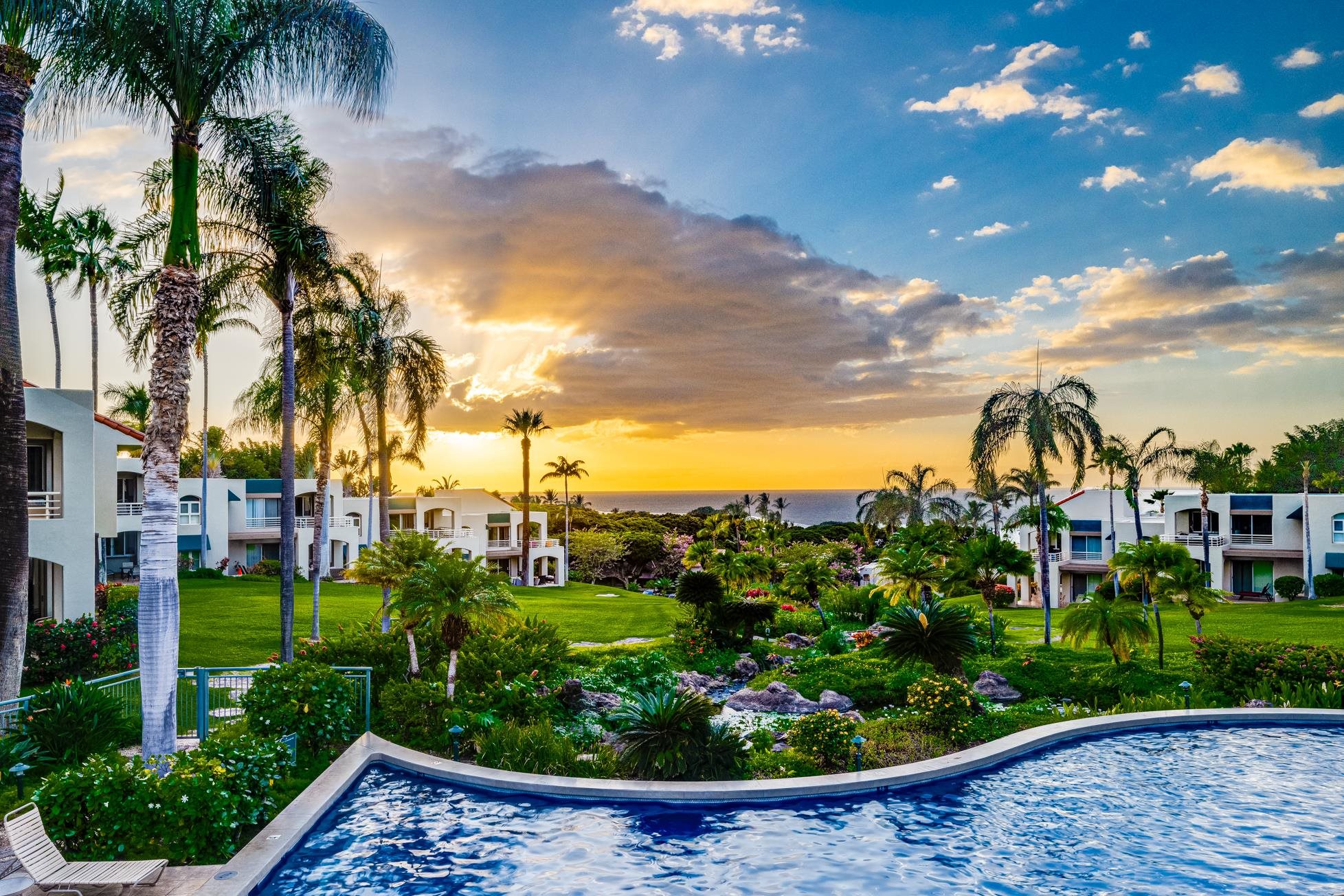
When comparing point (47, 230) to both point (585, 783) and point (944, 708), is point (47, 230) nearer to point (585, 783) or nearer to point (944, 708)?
point (585, 783)

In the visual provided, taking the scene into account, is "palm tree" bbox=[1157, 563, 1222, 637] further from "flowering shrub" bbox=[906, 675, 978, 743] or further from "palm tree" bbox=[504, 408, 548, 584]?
"palm tree" bbox=[504, 408, 548, 584]

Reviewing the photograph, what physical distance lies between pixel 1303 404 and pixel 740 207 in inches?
949

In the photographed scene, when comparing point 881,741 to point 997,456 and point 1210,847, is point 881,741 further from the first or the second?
point 997,456

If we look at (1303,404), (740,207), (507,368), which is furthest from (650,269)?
(1303,404)

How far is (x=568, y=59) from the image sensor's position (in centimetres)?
2188

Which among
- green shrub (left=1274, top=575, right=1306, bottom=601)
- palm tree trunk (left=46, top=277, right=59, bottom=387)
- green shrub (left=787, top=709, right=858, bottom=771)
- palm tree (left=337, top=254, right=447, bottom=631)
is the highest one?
palm tree trunk (left=46, top=277, right=59, bottom=387)

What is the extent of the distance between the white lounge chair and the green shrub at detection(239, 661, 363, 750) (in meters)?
4.94

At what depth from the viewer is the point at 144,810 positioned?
8672 mm

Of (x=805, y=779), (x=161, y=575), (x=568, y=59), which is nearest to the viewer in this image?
(x=161, y=575)

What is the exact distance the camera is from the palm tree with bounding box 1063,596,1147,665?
785 inches

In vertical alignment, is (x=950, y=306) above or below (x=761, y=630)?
above

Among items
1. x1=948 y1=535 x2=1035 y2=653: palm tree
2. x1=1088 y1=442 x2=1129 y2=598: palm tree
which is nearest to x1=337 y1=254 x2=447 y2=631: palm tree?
x1=948 y1=535 x2=1035 y2=653: palm tree

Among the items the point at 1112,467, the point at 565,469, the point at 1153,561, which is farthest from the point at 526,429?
the point at 1112,467

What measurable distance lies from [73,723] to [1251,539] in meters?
59.6
